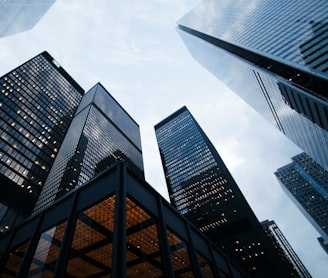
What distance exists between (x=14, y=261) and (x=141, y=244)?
10.3 metres

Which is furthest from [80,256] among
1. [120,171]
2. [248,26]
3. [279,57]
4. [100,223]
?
[248,26]

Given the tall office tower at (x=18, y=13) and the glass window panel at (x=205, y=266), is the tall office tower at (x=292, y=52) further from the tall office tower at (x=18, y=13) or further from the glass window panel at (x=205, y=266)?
the tall office tower at (x=18, y=13)

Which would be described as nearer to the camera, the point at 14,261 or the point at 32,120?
the point at 14,261

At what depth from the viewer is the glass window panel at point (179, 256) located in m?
14.8

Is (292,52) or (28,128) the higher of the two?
(28,128)

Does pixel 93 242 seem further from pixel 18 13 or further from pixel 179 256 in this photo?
pixel 18 13

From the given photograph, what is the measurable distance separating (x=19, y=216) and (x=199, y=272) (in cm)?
6350

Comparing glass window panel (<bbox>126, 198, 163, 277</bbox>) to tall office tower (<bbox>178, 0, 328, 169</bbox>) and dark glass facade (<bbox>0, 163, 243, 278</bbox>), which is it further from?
tall office tower (<bbox>178, 0, 328, 169</bbox>)

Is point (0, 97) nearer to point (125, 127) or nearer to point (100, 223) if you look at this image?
point (125, 127)

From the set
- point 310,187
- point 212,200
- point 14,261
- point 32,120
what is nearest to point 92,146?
point 32,120

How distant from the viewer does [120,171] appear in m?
14.5

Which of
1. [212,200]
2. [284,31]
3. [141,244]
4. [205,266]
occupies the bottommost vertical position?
[141,244]

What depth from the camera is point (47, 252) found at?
47.1 feet

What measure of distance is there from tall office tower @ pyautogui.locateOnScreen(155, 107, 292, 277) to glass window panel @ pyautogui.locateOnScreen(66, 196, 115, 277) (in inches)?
4045
